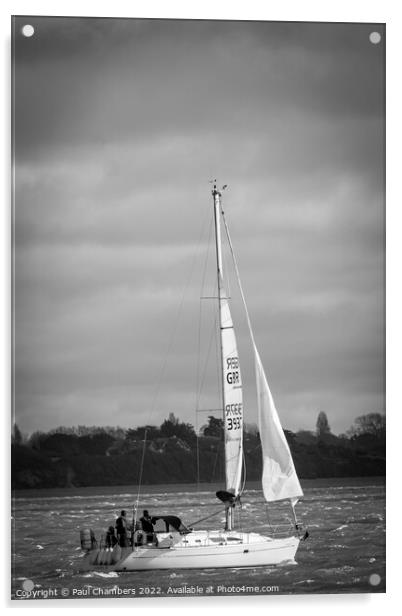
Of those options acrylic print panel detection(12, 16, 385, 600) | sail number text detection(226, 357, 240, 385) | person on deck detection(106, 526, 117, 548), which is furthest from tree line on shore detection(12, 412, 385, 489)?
person on deck detection(106, 526, 117, 548)

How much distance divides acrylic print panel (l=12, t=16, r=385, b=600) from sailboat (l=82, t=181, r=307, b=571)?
0.02 meters

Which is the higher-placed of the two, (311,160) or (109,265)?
(311,160)

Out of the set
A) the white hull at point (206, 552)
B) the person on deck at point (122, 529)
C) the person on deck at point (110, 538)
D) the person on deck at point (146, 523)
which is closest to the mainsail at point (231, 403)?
the white hull at point (206, 552)

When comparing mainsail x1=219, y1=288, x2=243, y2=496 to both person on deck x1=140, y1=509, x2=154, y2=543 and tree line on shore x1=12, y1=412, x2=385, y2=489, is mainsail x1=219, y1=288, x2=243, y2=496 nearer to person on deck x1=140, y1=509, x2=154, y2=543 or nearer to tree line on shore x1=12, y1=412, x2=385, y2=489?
tree line on shore x1=12, y1=412, x2=385, y2=489

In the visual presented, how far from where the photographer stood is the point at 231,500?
9945mm

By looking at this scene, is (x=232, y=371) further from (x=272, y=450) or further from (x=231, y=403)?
(x=272, y=450)

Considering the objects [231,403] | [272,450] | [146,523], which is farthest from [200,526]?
[231,403]

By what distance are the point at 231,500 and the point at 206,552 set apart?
17.4 inches

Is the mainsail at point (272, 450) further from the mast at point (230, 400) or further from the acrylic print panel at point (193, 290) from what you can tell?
the mast at point (230, 400)

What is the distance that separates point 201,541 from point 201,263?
196 centimetres

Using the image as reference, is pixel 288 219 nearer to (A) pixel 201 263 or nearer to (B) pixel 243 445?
(A) pixel 201 263

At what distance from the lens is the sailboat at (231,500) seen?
9.64m

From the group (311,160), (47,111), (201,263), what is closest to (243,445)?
(201,263)

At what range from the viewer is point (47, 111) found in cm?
952
